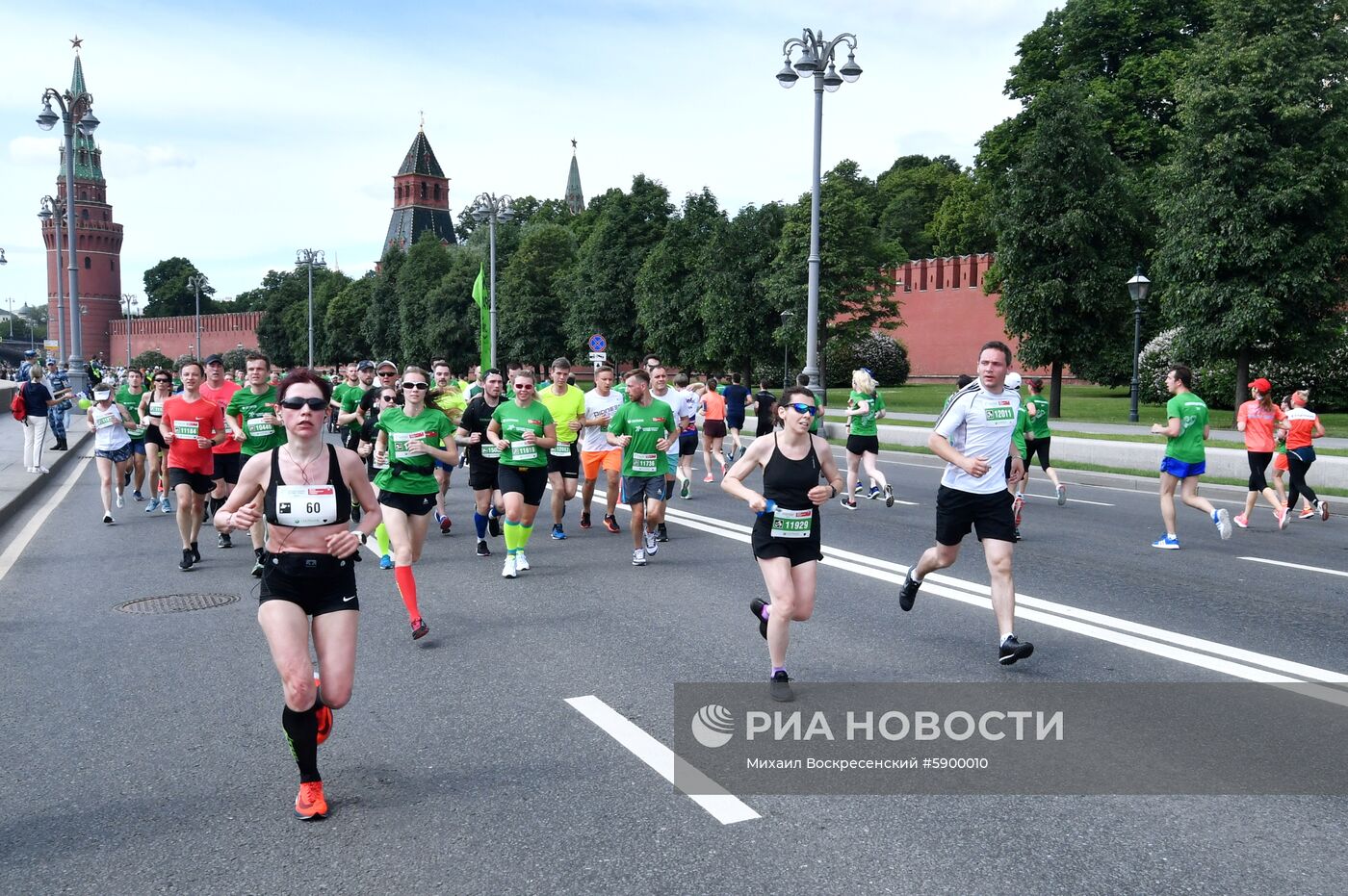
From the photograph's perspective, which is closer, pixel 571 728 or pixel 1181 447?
pixel 571 728

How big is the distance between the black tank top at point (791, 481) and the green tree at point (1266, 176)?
26.9m

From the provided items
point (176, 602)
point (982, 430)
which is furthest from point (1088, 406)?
point (176, 602)

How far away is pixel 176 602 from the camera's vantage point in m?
8.69

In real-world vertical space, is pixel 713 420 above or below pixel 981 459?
below

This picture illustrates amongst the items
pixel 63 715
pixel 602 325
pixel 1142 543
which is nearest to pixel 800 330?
pixel 602 325

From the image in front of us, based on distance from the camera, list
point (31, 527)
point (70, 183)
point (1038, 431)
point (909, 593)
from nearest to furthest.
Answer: point (909, 593) < point (31, 527) < point (1038, 431) < point (70, 183)

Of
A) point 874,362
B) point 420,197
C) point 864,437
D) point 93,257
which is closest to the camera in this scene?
point 864,437

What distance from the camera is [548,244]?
231ft

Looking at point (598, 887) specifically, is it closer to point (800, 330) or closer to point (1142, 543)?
point (1142, 543)

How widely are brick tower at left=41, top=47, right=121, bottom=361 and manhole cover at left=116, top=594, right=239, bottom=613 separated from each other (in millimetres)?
132393

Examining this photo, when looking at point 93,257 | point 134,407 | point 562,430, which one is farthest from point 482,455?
point 93,257

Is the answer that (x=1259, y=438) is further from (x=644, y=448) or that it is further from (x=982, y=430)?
(x=982, y=430)

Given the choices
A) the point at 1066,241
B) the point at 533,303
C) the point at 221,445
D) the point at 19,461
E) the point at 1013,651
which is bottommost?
the point at 19,461

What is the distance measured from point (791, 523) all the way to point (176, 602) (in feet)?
Result: 17.3
